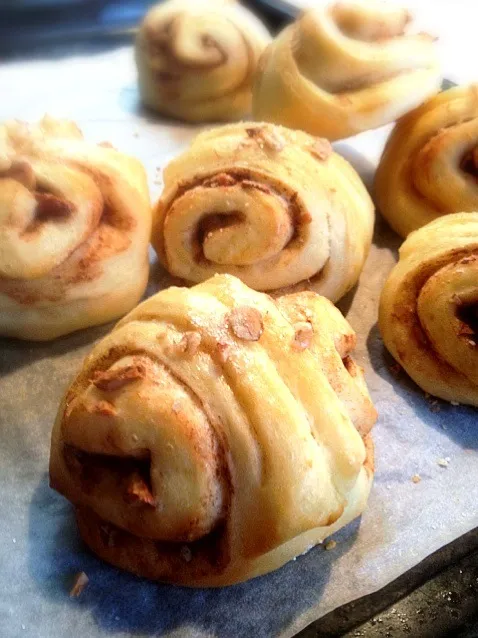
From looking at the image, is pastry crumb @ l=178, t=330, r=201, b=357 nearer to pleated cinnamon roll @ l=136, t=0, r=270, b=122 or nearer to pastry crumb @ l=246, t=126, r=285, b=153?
pastry crumb @ l=246, t=126, r=285, b=153

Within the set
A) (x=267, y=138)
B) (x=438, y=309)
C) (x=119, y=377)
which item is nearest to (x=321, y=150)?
(x=267, y=138)

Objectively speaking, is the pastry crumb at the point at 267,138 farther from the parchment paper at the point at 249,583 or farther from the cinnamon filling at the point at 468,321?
the cinnamon filling at the point at 468,321

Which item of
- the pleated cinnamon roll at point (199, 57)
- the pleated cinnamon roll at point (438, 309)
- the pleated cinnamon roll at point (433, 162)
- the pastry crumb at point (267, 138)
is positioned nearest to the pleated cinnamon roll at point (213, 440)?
the pleated cinnamon roll at point (438, 309)

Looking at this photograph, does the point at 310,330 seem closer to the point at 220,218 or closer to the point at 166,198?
the point at 220,218

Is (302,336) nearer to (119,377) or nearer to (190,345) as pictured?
(190,345)

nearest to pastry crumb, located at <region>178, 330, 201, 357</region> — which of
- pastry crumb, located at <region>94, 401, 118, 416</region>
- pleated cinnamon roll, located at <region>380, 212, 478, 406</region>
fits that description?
pastry crumb, located at <region>94, 401, 118, 416</region>

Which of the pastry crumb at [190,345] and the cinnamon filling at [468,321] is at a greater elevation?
the pastry crumb at [190,345]
